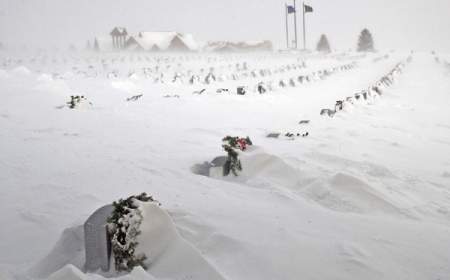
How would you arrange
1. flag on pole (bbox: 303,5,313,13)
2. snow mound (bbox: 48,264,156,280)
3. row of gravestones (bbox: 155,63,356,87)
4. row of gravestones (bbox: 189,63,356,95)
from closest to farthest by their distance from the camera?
1. snow mound (bbox: 48,264,156,280)
2. row of gravestones (bbox: 189,63,356,95)
3. row of gravestones (bbox: 155,63,356,87)
4. flag on pole (bbox: 303,5,313,13)

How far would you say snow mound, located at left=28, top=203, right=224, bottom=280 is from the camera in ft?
12.9

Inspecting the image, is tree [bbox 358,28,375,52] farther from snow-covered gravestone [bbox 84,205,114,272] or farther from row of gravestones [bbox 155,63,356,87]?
snow-covered gravestone [bbox 84,205,114,272]

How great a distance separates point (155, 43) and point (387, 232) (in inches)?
2308

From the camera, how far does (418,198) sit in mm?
6207

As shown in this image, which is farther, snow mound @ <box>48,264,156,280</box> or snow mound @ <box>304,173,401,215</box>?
snow mound @ <box>304,173,401,215</box>

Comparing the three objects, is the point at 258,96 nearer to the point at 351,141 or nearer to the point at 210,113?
the point at 210,113

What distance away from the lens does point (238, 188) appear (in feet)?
21.1

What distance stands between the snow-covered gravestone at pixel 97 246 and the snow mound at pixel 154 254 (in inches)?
5.3

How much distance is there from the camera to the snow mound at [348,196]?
5.77m

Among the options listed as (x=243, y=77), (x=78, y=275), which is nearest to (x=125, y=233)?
(x=78, y=275)

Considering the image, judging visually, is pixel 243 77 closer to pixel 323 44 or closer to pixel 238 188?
pixel 238 188

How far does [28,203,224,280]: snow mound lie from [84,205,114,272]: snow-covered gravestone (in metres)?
0.13

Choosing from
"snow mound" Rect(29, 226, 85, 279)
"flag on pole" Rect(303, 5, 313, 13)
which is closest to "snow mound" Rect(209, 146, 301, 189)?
"snow mound" Rect(29, 226, 85, 279)

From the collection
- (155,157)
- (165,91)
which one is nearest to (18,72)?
(165,91)
